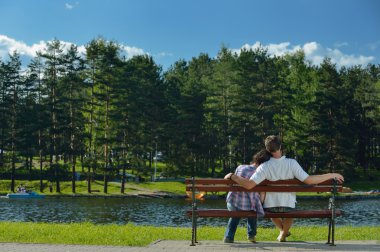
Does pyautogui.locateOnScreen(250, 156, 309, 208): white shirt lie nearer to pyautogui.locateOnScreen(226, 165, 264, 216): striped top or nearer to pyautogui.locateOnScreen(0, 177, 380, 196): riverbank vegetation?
pyautogui.locateOnScreen(226, 165, 264, 216): striped top

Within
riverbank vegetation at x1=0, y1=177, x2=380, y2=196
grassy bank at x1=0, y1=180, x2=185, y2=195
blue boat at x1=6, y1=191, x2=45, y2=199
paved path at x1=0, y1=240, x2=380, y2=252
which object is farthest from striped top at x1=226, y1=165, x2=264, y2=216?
grassy bank at x1=0, y1=180, x2=185, y2=195

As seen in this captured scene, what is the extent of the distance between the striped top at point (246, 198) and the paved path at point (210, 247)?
26.5 inches

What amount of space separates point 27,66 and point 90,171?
21.1 m

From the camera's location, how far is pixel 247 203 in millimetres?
9883

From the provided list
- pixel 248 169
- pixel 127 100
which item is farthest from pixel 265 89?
pixel 248 169

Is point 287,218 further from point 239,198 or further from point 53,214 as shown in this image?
point 53,214

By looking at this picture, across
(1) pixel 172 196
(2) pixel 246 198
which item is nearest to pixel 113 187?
(1) pixel 172 196

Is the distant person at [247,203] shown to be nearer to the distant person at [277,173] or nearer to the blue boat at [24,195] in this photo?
the distant person at [277,173]

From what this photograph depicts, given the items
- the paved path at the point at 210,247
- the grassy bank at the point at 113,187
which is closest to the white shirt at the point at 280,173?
the paved path at the point at 210,247

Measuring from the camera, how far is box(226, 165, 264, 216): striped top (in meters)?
9.76

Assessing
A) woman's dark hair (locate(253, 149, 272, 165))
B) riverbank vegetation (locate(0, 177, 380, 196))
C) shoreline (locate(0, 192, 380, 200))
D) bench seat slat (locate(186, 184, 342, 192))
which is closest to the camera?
bench seat slat (locate(186, 184, 342, 192))

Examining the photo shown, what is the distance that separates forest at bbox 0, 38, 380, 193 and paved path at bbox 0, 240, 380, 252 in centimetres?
4852

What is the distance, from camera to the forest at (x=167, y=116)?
61.2 meters

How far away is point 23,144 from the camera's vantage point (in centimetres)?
6450
